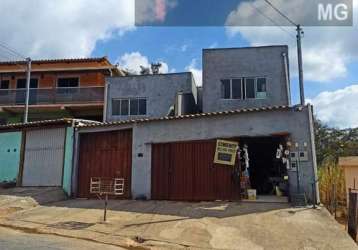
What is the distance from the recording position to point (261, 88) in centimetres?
2162

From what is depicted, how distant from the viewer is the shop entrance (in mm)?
15867

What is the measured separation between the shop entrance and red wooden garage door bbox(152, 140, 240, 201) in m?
1.14

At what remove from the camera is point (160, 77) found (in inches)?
982

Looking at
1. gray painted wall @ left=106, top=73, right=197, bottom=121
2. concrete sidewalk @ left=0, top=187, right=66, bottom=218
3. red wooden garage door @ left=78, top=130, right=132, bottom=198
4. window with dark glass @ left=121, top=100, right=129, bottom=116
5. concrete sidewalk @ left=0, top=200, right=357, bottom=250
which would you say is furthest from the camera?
window with dark glass @ left=121, top=100, right=129, bottom=116

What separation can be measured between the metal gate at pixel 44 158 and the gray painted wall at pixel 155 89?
19.5 feet

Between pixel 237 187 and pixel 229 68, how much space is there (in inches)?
359

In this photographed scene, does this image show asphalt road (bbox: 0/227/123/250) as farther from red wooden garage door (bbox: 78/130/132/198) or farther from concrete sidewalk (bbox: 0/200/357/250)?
red wooden garage door (bbox: 78/130/132/198)

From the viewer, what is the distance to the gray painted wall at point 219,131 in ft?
46.1

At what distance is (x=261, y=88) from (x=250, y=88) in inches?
22.6

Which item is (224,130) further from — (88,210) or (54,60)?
(54,60)

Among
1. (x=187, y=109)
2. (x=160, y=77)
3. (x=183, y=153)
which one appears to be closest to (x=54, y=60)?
(x=160, y=77)

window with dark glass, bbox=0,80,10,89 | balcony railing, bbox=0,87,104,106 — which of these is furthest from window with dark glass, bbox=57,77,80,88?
window with dark glass, bbox=0,80,10,89

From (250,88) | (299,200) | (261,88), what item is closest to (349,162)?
(299,200)

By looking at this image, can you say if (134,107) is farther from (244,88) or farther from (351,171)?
(351,171)
